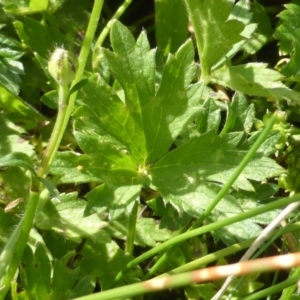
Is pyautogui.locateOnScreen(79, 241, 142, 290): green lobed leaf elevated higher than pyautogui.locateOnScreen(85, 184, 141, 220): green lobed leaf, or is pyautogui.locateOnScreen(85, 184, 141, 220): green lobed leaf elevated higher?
pyautogui.locateOnScreen(85, 184, 141, 220): green lobed leaf

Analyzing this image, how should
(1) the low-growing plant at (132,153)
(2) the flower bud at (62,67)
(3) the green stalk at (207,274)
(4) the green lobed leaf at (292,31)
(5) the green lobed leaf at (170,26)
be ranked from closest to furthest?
(3) the green stalk at (207,274)
(2) the flower bud at (62,67)
(1) the low-growing plant at (132,153)
(4) the green lobed leaf at (292,31)
(5) the green lobed leaf at (170,26)

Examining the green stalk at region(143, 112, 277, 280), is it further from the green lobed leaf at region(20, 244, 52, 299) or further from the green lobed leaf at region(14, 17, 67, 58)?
the green lobed leaf at region(14, 17, 67, 58)

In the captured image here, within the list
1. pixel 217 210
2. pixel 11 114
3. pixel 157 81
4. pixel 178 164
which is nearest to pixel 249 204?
pixel 217 210

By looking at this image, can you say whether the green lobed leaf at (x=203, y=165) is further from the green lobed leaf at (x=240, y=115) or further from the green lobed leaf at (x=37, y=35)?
the green lobed leaf at (x=37, y=35)

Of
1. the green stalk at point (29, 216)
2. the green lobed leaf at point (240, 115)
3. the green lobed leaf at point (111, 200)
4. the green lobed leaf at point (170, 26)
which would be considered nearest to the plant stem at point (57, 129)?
the green stalk at point (29, 216)

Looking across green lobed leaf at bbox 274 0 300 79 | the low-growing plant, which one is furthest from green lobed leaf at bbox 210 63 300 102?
green lobed leaf at bbox 274 0 300 79

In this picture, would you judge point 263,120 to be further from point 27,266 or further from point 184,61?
point 27,266

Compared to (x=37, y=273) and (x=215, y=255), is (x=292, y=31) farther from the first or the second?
(x=37, y=273)

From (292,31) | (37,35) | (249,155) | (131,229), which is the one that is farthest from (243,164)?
(37,35)
